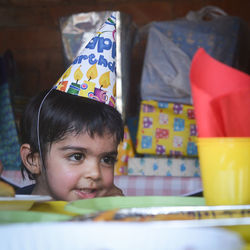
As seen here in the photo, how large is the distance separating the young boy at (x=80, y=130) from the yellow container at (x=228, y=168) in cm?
46

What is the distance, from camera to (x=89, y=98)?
33.2 inches

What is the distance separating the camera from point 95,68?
2.64 ft

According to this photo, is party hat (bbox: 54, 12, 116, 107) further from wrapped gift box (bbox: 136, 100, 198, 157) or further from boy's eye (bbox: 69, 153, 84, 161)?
wrapped gift box (bbox: 136, 100, 198, 157)

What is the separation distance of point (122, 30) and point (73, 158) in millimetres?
1121

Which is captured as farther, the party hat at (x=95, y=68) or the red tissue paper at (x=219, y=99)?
the party hat at (x=95, y=68)

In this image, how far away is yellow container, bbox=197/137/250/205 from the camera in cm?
39

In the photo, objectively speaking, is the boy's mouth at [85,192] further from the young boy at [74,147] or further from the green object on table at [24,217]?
the green object on table at [24,217]

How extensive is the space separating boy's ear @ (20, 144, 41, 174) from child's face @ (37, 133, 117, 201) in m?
0.07

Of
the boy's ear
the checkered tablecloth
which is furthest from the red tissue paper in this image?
the checkered tablecloth

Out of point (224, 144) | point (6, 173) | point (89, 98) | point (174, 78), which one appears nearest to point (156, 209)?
point (224, 144)

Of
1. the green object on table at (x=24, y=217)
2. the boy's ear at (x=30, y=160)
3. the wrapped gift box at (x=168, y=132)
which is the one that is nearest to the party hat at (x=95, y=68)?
the boy's ear at (x=30, y=160)

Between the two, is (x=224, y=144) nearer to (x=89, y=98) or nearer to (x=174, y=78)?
(x=89, y=98)

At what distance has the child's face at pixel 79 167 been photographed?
33.4 inches

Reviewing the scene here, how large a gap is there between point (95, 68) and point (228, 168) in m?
0.48
